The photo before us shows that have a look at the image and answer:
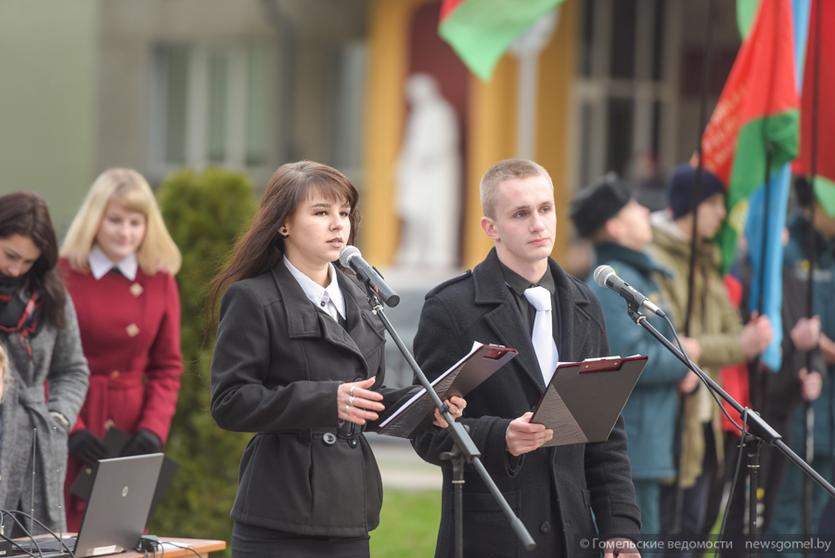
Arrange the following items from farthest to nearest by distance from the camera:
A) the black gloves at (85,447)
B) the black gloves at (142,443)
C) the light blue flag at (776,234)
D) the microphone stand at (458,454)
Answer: the light blue flag at (776,234), the black gloves at (142,443), the black gloves at (85,447), the microphone stand at (458,454)

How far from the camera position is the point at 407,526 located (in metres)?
9.88

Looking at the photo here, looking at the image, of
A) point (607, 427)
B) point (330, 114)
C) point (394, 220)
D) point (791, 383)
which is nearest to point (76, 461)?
point (607, 427)

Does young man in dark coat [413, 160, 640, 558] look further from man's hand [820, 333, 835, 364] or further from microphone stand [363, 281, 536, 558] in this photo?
man's hand [820, 333, 835, 364]

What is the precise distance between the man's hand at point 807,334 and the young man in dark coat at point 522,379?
9.47 ft

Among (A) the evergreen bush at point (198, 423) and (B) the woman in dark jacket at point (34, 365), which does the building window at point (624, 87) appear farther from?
(B) the woman in dark jacket at point (34, 365)

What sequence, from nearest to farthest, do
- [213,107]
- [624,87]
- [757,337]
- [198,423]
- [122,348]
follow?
[122,348]
[757,337]
[198,423]
[624,87]
[213,107]

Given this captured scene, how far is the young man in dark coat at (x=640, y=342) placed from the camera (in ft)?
21.9

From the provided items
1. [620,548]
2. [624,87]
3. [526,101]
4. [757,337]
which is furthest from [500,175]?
[624,87]

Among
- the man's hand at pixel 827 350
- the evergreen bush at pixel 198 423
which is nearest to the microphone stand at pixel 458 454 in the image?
the evergreen bush at pixel 198 423

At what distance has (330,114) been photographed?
21938mm

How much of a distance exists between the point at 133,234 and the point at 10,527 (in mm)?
1751

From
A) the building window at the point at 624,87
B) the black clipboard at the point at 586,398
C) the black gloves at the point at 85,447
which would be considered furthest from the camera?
the building window at the point at 624,87

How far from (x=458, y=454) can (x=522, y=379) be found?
2.14 ft

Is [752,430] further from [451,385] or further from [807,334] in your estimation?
[807,334]
